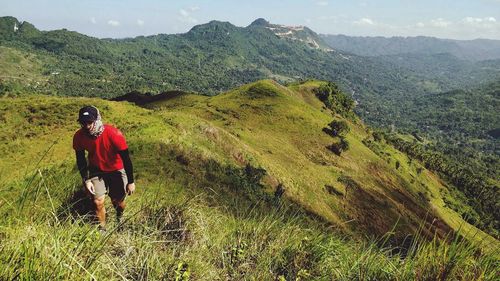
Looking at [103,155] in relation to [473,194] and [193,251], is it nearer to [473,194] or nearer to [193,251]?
[193,251]

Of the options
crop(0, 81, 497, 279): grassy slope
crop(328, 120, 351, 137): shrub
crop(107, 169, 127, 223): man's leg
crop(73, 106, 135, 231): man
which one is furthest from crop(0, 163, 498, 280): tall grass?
crop(328, 120, 351, 137): shrub

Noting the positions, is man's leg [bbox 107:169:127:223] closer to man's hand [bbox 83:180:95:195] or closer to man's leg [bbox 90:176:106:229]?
man's leg [bbox 90:176:106:229]

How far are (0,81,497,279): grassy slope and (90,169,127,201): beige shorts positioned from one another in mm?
488

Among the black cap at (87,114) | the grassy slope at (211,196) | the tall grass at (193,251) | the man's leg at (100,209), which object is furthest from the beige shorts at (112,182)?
the tall grass at (193,251)

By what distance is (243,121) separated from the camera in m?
72.7

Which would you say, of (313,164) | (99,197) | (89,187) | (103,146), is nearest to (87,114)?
(103,146)

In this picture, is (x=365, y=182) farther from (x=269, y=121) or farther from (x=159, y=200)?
(x=159, y=200)

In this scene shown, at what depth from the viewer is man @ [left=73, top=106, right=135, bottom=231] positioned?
31.5ft

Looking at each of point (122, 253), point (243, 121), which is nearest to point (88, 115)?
point (122, 253)

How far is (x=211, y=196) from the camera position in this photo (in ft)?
31.2

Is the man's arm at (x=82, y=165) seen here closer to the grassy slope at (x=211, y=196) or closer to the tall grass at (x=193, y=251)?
the grassy slope at (x=211, y=196)

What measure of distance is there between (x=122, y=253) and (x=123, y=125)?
3547cm

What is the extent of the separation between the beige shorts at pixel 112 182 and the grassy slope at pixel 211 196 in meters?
0.49

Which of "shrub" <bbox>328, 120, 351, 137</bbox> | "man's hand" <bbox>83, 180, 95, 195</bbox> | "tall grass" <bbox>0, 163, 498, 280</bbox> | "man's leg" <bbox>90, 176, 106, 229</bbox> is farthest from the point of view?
"shrub" <bbox>328, 120, 351, 137</bbox>
